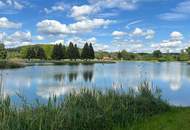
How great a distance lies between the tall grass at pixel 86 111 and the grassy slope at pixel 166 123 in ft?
1.45

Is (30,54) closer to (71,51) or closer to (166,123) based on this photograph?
(71,51)

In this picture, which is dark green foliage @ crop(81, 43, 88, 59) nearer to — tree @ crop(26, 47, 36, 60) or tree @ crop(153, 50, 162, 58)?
tree @ crop(26, 47, 36, 60)

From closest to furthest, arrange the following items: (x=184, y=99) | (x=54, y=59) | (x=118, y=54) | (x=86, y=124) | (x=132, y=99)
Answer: (x=86, y=124) < (x=132, y=99) < (x=184, y=99) < (x=54, y=59) < (x=118, y=54)

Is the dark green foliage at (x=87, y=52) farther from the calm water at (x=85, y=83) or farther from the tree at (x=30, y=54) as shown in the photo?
the calm water at (x=85, y=83)

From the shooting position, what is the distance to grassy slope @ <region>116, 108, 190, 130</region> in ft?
29.1

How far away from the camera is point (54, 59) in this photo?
10356 cm

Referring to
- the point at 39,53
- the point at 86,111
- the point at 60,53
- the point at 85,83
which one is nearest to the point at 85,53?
the point at 60,53

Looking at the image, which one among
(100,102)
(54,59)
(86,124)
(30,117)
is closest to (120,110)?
(100,102)

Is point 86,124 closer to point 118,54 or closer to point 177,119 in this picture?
point 177,119

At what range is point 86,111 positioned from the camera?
8984 millimetres

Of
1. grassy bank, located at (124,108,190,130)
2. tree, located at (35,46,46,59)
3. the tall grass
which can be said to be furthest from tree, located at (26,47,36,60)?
grassy bank, located at (124,108,190,130)

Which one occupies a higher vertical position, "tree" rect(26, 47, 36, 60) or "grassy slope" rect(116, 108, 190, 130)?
"tree" rect(26, 47, 36, 60)

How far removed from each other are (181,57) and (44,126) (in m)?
154

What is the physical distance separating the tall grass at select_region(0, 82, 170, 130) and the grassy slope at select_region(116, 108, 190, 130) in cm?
44
